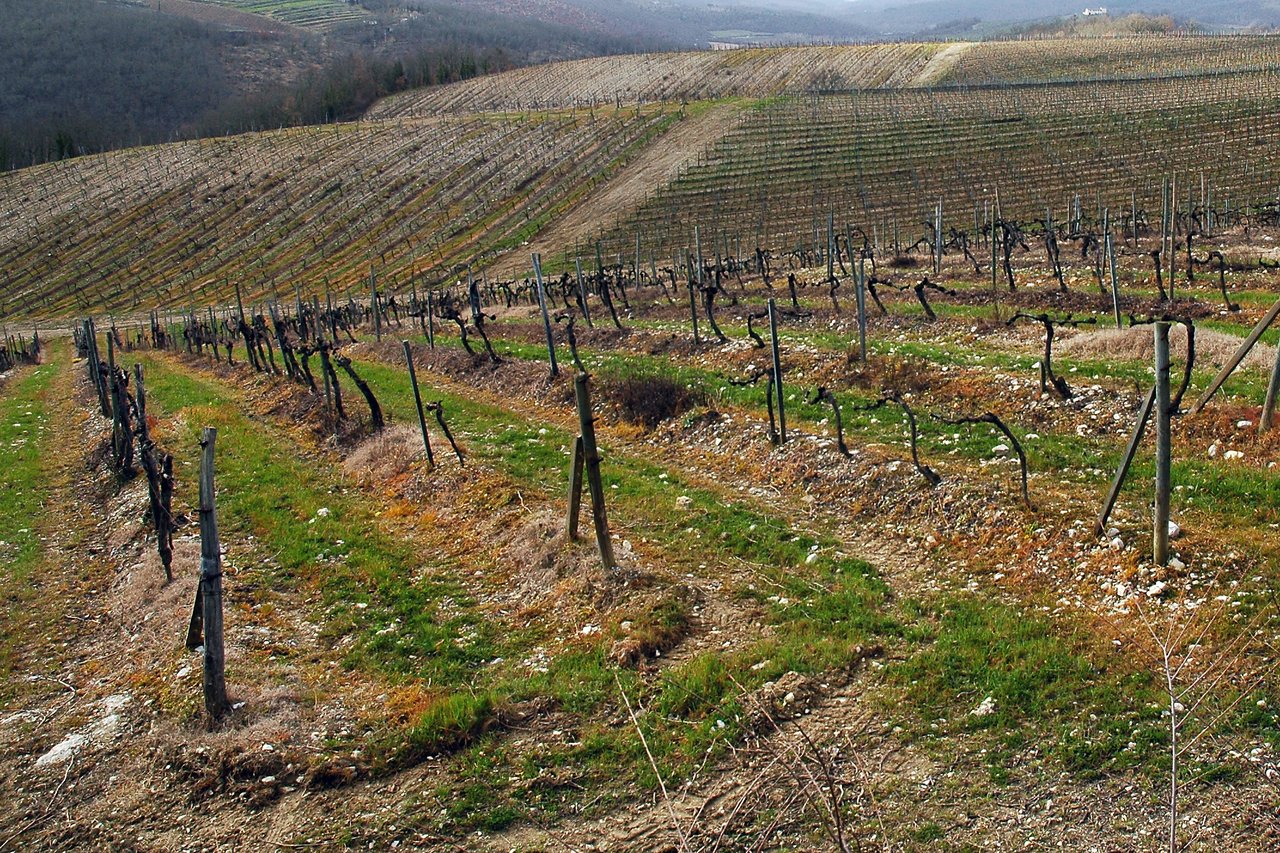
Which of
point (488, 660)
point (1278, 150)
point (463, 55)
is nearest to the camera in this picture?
point (488, 660)

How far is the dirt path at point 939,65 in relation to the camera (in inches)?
3214

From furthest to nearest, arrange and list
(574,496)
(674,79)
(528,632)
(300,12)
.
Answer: (300,12), (674,79), (574,496), (528,632)

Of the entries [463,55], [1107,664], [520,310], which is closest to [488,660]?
[1107,664]

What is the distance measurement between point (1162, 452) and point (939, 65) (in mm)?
90384

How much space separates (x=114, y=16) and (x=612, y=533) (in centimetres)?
18294

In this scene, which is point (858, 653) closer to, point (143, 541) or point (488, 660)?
point (488, 660)

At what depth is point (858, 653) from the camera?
21.4 feet

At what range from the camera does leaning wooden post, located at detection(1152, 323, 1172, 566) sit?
6.63 metres

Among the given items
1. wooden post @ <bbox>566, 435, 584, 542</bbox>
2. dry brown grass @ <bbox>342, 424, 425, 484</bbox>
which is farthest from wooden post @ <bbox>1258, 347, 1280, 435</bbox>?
dry brown grass @ <bbox>342, 424, 425, 484</bbox>

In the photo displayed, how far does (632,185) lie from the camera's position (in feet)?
206

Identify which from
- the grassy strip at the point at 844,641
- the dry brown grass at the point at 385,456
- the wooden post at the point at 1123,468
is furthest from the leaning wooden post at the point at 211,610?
the wooden post at the point at 1123,468

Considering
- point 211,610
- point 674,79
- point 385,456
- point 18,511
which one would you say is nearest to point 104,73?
point 674,79

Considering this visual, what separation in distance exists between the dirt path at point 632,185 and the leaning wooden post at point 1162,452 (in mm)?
48402

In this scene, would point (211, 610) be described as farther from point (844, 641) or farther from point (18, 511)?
point (18, 511)
